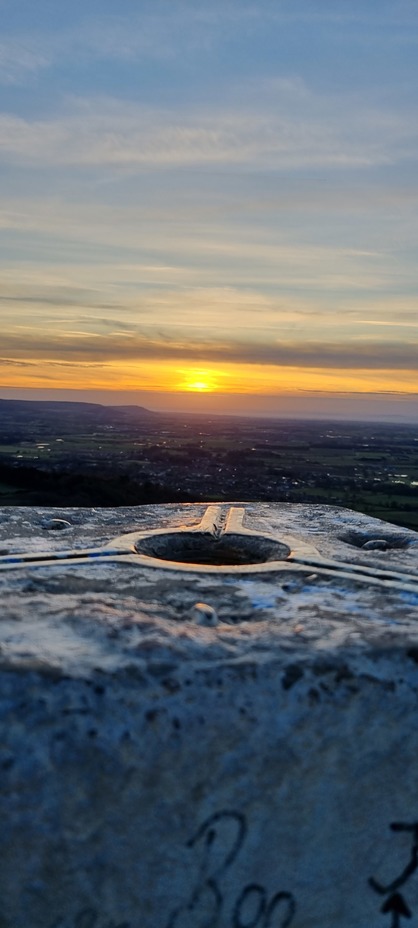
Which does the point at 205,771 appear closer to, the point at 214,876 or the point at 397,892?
the point at 214,876

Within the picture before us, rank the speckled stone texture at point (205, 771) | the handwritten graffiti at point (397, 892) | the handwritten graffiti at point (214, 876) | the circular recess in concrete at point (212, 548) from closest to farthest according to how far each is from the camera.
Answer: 1. the speckled stone texture at point (205, 771)
2. the handwritten graffiti at point (214, 876)
3. the handwritten graffiti at point (397, 892)
4. the circular recess in concrete at point (212, 548)

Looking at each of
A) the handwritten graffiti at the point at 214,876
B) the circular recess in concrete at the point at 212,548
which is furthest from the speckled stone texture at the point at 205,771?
the circular recess in concrete at the point at 212,548

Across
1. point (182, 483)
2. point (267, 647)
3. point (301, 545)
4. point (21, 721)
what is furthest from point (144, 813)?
point (182, 483)

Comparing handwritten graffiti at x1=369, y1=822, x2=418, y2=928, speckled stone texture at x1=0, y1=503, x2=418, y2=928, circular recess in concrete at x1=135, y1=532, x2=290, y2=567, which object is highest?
circular recess in concrete at x1=135, y1=532, x2=290, y2=567

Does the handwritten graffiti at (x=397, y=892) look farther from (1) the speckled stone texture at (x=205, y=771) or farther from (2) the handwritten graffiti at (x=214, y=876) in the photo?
(2) the handwritten graffiti at (x=214, y=876)

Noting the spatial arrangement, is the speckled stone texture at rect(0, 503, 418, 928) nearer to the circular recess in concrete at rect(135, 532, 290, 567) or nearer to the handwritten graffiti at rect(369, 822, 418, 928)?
the handwritten graffiti at rect(369, 822, 418, 928)

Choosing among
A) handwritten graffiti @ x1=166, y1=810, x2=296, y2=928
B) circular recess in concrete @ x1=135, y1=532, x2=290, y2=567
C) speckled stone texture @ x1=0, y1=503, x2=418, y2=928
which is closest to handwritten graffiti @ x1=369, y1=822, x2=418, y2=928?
speckled stone texture @ x1=0, y1=503, x2=418, y2=928

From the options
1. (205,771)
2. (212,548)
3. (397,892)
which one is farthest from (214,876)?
(212,548)
